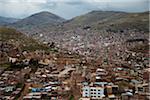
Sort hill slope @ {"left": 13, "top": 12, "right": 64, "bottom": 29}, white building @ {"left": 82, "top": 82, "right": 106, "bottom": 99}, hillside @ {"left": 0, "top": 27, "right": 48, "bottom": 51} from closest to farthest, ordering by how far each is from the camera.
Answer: white building @ {"left": 82, "top": 82, "right": 106, "bottom": 99}, hillside @ {"left": 0, "top": 27, "right": 48, "bottom": 51}, hill slope @ {"left": 13, "top": 12, "right": 64, "bottom": 29}

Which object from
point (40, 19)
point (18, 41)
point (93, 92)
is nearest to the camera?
point (93, 92)

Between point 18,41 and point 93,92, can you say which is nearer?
point 93,92

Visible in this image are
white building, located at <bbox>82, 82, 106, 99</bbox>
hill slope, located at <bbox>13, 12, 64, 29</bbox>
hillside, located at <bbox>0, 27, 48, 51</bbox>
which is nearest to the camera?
white building, located at <bbox>82, 82, 106, 99</bbox>

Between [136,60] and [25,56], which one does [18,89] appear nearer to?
[25,56]

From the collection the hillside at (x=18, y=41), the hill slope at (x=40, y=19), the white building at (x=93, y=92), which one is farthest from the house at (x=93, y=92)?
the hill slope at (x=40, y=19)

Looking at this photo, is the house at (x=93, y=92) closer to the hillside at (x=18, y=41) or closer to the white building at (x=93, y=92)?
the white building at (x=93, y=92)

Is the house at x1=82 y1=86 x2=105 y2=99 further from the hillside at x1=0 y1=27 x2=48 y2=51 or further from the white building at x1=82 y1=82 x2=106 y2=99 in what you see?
the hillside at x1=0 y1=27 x2=48 y2=51

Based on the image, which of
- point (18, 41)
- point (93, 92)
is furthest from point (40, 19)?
point (93, 92)

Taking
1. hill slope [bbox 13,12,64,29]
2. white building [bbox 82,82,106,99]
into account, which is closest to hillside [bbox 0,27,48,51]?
white building [bbox 82,82,106,99]

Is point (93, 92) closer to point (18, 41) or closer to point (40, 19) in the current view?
point (18, 41)

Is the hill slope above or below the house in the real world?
above

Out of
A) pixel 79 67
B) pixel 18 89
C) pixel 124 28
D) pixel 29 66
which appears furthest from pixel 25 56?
pixel 124 28
